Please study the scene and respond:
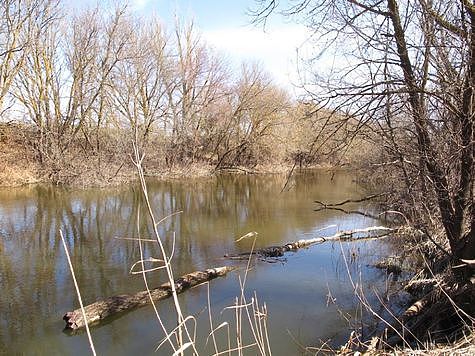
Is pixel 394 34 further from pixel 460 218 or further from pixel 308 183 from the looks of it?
pixel 308 183

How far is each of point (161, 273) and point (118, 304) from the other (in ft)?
5.78

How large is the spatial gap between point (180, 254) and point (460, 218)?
5397 mm

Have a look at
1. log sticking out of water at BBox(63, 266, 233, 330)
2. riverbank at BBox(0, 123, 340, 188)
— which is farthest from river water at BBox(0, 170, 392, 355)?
riverbank at BBox(0, 123, 340, 188)

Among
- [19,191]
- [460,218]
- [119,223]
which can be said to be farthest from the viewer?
[19,191]

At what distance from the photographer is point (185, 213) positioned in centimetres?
1341

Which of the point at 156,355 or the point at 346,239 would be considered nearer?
the point at 156,355

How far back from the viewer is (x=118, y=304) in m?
5.87

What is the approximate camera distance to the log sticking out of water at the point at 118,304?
534 centimetres

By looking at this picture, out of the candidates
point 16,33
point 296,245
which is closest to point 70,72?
point 16,33

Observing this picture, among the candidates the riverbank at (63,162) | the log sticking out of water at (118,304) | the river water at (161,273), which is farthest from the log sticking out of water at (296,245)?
the riverbank at (63,162)

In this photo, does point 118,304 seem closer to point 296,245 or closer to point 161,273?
point 161,273

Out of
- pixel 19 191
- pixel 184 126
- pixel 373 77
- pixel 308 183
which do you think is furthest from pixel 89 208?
pixel 184 126

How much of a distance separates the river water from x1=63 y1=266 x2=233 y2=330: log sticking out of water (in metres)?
0.14

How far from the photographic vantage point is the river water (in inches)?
206
